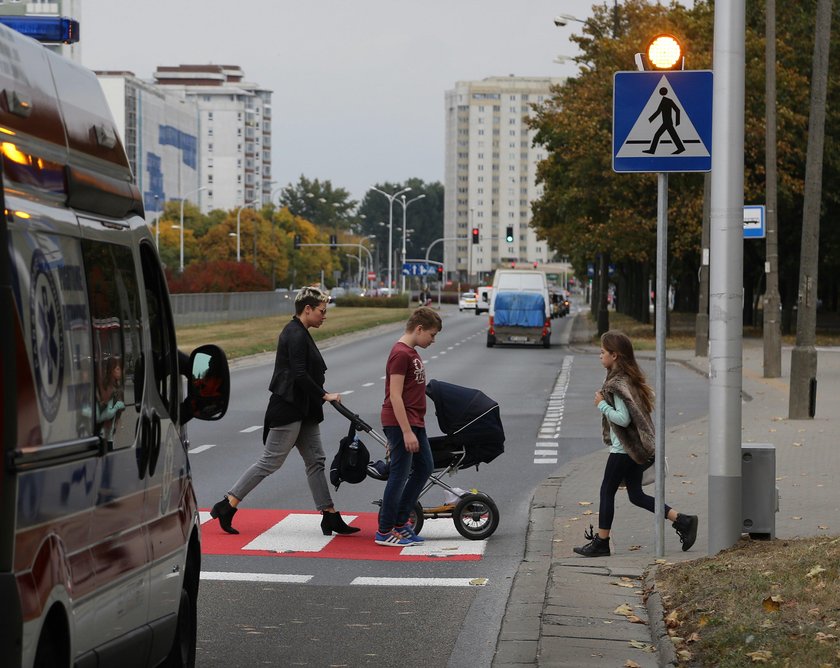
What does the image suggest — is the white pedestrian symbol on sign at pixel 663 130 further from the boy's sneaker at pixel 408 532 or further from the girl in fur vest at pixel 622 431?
the boy's sneaker at pixel 408 532

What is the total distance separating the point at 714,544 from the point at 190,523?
3961 mm

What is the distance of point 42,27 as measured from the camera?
615 cm

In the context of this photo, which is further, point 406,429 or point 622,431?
point 406,429

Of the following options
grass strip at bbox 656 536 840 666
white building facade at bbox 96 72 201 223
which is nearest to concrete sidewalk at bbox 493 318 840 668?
grass strip at bbox 656 536 840 666

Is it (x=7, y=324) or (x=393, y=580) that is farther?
(x=393, y=580)

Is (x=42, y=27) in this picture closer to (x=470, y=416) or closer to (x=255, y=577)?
(x=255, y=577)

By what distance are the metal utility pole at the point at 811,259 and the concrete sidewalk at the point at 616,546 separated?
2.39ft

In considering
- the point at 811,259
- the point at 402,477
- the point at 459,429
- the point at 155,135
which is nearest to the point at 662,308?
the point at 459,429

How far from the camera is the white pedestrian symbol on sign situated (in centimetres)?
976

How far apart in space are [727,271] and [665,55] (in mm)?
1499

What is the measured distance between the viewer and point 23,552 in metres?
4.23

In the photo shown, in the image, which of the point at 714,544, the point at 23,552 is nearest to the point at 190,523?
the point at 23,552

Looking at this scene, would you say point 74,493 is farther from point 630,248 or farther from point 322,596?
point 630,248

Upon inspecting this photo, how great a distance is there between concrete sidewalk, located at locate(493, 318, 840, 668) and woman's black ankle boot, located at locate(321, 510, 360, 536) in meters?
1.33
